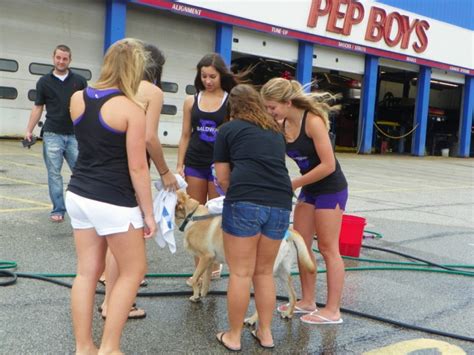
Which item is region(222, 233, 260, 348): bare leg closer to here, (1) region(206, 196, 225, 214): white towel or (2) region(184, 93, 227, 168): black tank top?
(1) region(206, 196, 225, 214): white towel

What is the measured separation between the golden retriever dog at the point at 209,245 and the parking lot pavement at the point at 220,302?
0.88 ft

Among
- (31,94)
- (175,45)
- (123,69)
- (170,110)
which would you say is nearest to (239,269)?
(123,69)

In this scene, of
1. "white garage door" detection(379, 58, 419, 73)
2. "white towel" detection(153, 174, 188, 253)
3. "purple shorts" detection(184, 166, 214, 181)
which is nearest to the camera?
"white towel" detection(153, 174, 188, 253)

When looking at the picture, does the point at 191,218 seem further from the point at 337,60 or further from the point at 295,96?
the point at 337,60

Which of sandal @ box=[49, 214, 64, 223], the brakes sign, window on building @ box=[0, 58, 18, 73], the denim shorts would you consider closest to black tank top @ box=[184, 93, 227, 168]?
the denim shorts

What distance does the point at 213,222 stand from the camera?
174 inches

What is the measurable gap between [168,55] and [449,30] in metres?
17.1

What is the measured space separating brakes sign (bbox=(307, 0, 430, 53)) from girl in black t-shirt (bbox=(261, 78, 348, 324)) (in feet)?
67.5

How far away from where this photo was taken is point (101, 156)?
3111 millimetres

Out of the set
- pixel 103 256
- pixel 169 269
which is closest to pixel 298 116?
pixel 103 256

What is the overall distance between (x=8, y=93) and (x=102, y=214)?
15.8 m

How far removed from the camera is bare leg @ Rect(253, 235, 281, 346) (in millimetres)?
3719

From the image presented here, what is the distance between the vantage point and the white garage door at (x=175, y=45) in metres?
20.3

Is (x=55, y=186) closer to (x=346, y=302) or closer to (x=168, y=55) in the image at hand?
(x=346, y=302)
